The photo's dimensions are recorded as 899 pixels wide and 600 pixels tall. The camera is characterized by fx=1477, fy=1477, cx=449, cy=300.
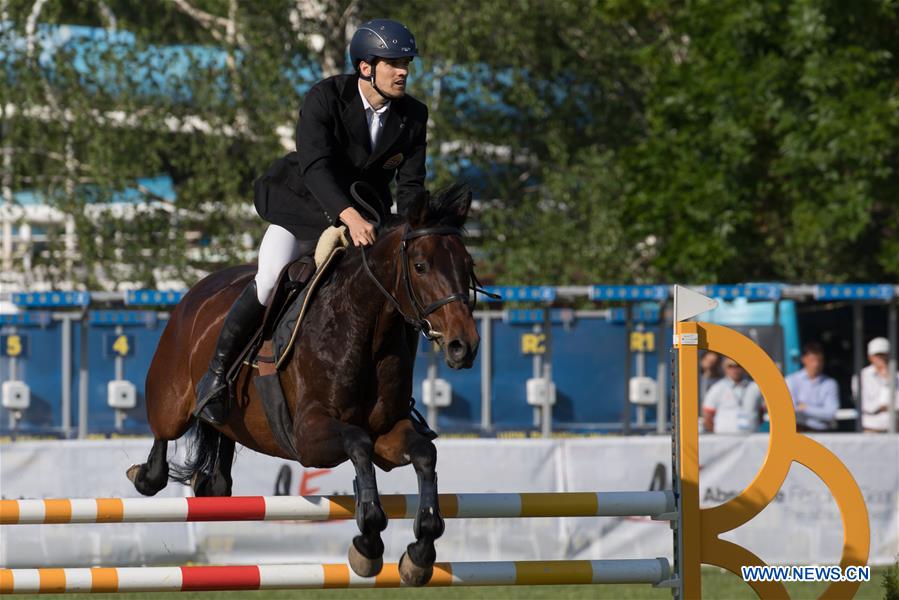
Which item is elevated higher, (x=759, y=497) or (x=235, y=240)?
(x=235, y=240)

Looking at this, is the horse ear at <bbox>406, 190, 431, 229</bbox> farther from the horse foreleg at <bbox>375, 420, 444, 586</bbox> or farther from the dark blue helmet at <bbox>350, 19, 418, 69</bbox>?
the horse foreleg at <bbox>375, 420, 444, 586</bbox>

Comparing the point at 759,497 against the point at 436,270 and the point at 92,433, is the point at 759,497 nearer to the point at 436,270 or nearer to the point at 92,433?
the point at 436,270

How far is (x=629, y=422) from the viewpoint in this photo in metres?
13.4

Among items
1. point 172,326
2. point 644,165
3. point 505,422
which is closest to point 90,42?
point 644,165

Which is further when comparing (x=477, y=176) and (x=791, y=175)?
(x=477, y=176)

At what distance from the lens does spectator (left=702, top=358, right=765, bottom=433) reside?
487 inches

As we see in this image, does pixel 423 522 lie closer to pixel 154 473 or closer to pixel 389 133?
pixel 389 133

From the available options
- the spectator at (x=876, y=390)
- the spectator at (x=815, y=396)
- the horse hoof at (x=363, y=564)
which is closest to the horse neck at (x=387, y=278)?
the horse hoof at (x=363, y=564)

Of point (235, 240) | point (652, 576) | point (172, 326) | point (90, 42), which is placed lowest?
point (652, 576)

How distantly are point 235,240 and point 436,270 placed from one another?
47.8ft

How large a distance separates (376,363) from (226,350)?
31.6 inches

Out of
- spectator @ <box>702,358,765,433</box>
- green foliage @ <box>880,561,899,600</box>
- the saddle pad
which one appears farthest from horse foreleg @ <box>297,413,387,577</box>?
spectator @ <box>702,358,765,433</box>

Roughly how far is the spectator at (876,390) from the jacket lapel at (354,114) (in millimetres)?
8230

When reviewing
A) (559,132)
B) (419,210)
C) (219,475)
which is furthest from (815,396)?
(559,132)
